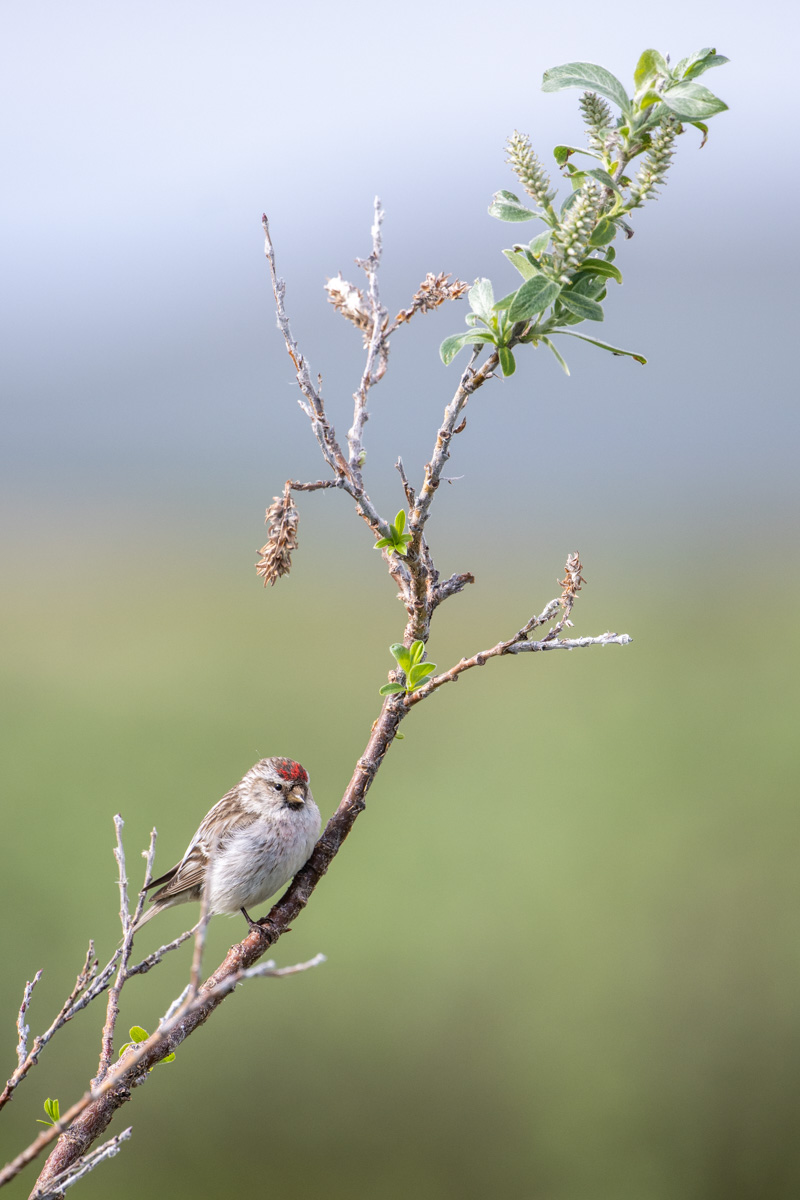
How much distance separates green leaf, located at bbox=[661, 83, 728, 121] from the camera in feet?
4.33

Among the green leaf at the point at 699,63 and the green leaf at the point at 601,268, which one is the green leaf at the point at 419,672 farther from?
the green leaf at the point at 699,63

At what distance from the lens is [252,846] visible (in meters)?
2.99

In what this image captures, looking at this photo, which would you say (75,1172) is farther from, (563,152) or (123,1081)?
(563,152)

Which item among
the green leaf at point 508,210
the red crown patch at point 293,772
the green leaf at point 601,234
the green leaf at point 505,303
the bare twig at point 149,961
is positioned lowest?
the bare twig at point 149,961

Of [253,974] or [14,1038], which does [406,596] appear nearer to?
[253,974]

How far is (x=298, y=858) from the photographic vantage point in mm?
2809

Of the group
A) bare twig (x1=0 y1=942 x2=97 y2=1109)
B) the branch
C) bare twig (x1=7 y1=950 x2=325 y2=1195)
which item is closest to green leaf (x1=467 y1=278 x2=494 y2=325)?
the branch

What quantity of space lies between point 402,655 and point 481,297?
2.04ft

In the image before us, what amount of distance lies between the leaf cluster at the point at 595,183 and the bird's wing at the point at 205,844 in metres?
1.95

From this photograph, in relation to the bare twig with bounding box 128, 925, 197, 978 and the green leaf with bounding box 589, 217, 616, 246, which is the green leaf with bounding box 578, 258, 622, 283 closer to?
the green leaf with bounding box 589, 217, 616, 246

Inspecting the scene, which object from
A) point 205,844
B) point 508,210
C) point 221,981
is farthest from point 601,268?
point 205,844

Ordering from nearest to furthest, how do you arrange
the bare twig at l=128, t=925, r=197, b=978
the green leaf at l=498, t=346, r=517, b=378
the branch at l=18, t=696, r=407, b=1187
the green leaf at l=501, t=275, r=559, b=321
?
the branch at l=18, t=696, r=407, b=1187 → the green leaf at l=501, t=275, r=559, b=321 → the green leaf at l=498, t=346, r=517, b=378 → the bare twig at l=128, t=925, r=197, b=978

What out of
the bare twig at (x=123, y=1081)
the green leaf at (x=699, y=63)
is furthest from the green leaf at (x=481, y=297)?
the bare twig at (x=123, y=1081)

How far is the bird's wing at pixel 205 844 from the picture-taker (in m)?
2.96
